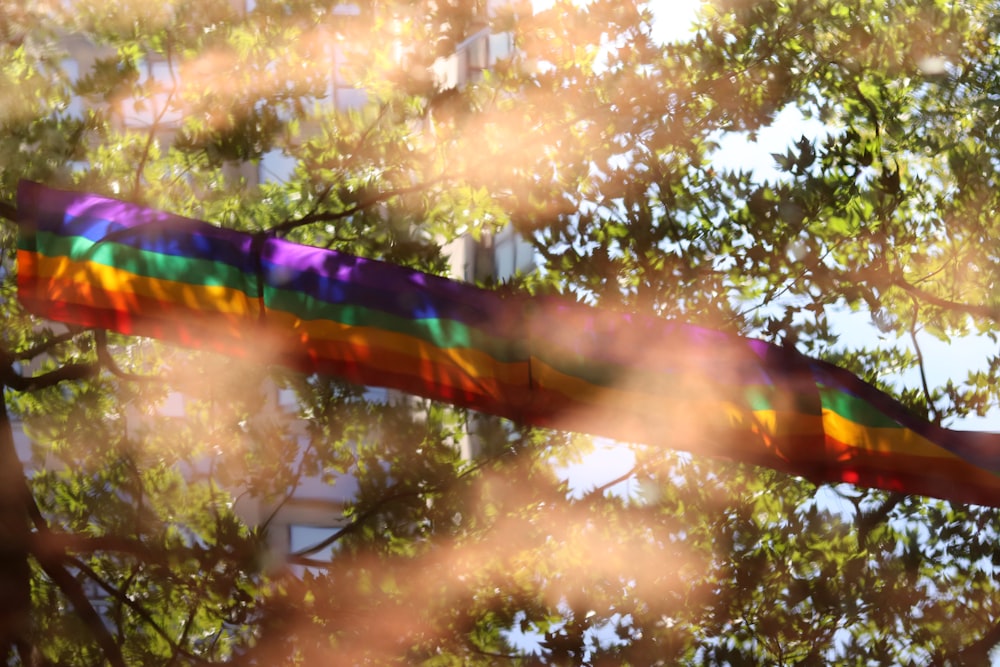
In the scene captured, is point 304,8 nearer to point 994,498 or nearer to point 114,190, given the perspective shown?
point 114,190

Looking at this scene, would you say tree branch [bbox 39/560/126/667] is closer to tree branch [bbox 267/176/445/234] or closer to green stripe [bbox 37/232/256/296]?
green stripe [bbox 37/232/256/296]

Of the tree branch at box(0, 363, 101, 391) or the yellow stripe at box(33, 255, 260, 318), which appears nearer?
the yellow stripe at box(33, 255, 260, 318)

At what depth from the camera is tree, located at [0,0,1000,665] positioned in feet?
19.9

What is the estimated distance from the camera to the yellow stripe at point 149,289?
197 inches

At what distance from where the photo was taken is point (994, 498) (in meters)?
4.91

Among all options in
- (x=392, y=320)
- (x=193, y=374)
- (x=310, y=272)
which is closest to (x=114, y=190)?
(x=193, y=374)

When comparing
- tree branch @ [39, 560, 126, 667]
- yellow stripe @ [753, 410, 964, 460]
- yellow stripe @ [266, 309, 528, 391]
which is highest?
yellow stripe @ [266, 309, 528, 391]

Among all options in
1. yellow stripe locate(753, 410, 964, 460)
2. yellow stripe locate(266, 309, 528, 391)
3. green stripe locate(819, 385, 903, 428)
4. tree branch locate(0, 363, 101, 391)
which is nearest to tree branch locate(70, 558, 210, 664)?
tree branch locate(0, 363, 101, 391)

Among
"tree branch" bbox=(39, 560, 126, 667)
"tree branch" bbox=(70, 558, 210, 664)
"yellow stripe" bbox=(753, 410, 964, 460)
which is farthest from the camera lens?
"tree branch" bbox=(70, 558, 210, 664)

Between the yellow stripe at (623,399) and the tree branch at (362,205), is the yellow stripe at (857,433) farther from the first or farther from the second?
the tree branch at (362,205)

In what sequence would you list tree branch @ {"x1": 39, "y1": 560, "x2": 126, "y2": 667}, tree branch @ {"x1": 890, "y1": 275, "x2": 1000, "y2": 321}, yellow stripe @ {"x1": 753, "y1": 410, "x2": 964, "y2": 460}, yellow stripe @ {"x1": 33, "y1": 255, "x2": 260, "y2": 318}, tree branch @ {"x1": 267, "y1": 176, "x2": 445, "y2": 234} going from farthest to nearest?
tree branch @ {"x1": 267, "y1": 176, "x2": 445, "y2": 234}, tree branch @ {"x1": 890, "y1": 275, "x2": 1000, "y2": 321}, tree branch @ {"x1": 39, "y1": 560, "x2": 126, "y2": 667}, yellow stripe @ {"x1": 33, "y1": 255, "x2": 260, "y2": 318}, yellow stripe @ {"x1": 753, "y1": 410, "x2": 964, "y2": 460}

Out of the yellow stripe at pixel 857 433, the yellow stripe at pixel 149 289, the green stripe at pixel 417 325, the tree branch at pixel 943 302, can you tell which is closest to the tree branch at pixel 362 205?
the yellow stripe at pixel 149 289

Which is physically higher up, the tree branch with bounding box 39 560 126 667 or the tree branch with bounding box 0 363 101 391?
the tree branch with bounding box 0 363 101 391

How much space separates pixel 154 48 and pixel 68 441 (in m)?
2.94
